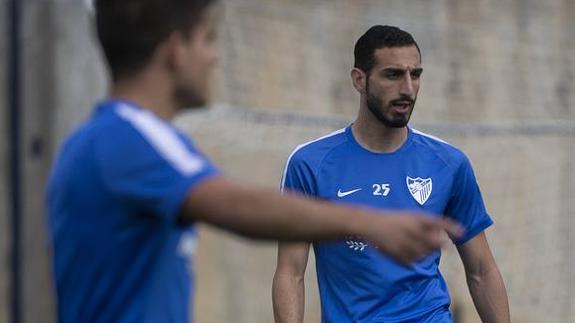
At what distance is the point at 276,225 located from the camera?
9.21ft

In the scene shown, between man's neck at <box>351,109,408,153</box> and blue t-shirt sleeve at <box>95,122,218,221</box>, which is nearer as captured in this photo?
blue t-shirt sleeve at <box>95,122,218,221</box>

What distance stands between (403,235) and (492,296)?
3.15m

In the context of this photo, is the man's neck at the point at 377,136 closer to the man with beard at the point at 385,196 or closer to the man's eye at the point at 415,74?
the man with beard at the point at 385,196

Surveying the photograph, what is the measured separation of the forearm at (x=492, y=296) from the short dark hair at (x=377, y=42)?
3.31 ft

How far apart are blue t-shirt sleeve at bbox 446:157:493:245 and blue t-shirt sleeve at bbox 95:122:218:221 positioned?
301 cm

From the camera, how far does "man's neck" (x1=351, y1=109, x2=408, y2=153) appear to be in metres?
5.79

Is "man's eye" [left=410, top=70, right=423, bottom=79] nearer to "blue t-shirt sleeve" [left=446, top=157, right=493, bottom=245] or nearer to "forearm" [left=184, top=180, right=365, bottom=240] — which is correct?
"blue t-shirt sleeve" [left=446, top=157, right=493, bottom=245]

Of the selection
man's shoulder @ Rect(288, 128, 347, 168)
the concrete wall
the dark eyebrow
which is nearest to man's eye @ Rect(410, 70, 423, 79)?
the dark eyebrow

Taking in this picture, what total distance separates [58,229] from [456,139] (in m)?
7.29

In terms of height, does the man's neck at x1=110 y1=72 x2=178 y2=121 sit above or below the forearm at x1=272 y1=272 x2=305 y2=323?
above

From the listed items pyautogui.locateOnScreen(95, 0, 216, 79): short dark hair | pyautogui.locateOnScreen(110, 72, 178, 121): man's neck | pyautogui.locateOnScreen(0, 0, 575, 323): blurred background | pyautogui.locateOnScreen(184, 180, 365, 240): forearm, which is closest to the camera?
pyautogui.locateOnScreen(184, 180, 365, 240): forearm

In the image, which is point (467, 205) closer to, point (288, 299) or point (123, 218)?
point (288, 299)

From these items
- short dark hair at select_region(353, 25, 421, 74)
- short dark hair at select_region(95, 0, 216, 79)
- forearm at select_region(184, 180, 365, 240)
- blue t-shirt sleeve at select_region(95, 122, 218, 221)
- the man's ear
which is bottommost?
the man's ear

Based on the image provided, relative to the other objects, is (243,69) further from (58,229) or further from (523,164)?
(58,229)
